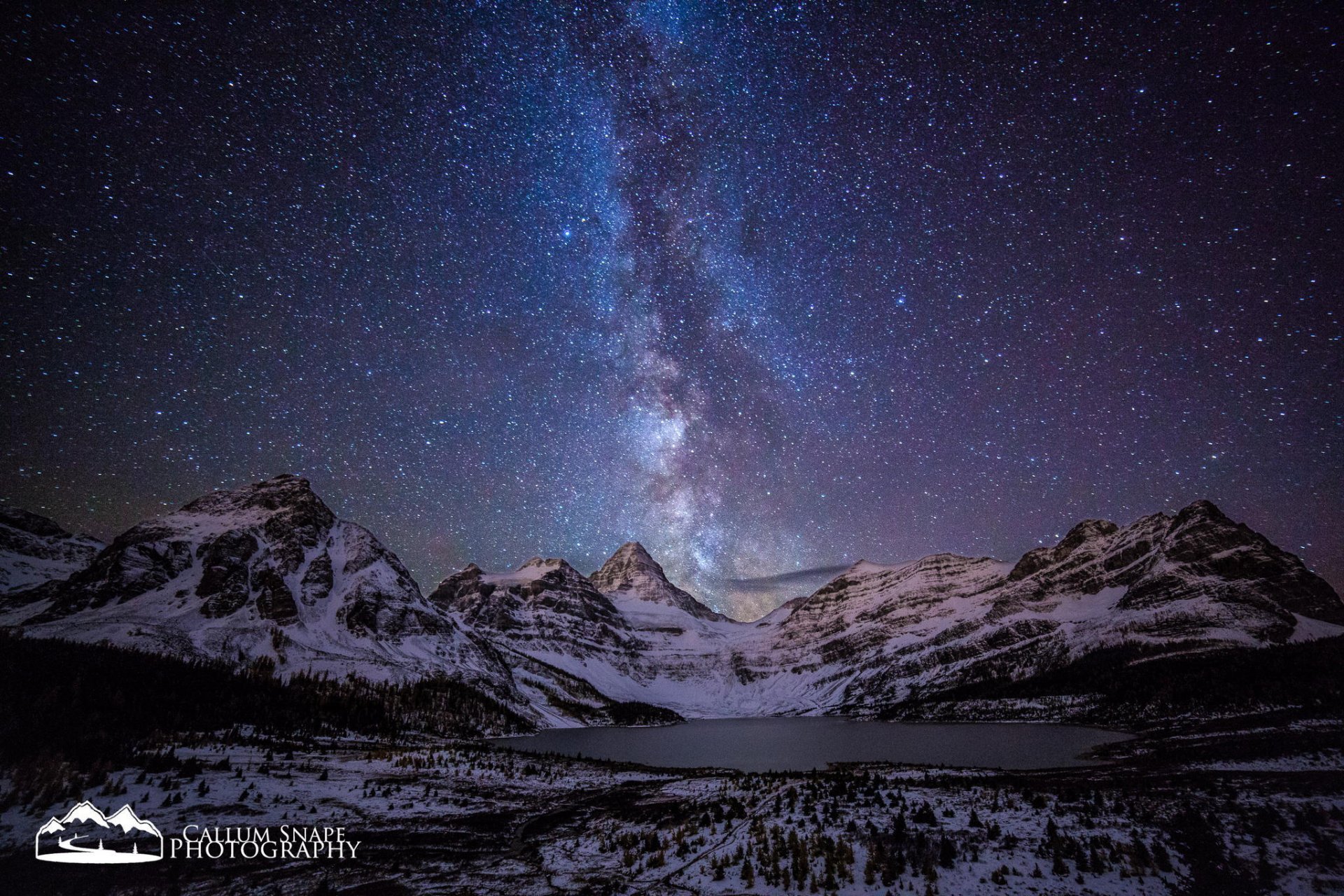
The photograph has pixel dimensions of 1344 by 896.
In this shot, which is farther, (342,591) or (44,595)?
(342,591)

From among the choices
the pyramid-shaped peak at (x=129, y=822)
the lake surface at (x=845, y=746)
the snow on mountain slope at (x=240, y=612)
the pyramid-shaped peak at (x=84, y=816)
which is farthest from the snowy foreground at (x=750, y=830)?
the snow on mountain slope at (x=240, y=612)

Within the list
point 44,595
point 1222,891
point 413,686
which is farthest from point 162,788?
point 44,595

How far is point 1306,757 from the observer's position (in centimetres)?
3528

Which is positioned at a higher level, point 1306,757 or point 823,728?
point 1306,757

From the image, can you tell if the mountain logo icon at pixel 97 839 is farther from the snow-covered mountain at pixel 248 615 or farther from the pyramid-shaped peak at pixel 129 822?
the snow-covered mountain at pixel 248 615

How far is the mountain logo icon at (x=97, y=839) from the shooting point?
60.4 feet

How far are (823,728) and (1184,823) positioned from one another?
431 ft

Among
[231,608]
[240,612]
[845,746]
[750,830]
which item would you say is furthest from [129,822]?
[231,608]

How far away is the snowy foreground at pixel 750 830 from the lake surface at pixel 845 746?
22.7 metres

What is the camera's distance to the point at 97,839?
781 inches

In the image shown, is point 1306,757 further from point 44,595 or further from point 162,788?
point 44,595

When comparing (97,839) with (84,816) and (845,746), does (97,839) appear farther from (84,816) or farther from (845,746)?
(845,746)

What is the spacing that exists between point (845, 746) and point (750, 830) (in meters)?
74.9

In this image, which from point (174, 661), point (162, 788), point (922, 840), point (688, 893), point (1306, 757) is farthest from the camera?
point (174, 661)
